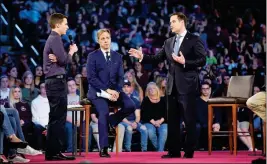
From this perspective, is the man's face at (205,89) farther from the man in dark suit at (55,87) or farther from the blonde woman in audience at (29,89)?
the man in dark suit at (55,87)

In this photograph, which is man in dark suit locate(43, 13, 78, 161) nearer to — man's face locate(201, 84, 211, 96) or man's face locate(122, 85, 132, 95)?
man's face locate(122, 85, 132, 95)

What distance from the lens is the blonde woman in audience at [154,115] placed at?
388 inches

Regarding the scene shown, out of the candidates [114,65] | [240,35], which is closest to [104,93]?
[114,65]

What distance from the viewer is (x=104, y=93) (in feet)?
24.7

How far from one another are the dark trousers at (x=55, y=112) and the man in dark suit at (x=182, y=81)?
983mm

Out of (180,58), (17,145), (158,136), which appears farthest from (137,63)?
(17,145)

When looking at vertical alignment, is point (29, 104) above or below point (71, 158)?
above

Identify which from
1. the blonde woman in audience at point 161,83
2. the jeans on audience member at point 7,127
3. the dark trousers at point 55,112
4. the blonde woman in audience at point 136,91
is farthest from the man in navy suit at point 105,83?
the blonde woman in audience at point 161,83

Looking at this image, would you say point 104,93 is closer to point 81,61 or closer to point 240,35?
point 81,61

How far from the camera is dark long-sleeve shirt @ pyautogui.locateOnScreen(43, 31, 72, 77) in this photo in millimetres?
6953

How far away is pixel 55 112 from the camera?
700cm

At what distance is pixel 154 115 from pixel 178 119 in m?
2.74

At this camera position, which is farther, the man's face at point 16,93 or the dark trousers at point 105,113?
the man's face at point 16,93

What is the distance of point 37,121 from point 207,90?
8.99 feet
